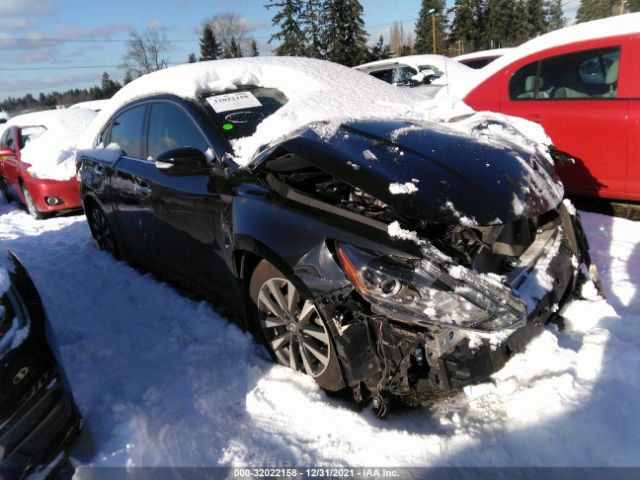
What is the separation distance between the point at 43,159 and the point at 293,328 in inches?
272

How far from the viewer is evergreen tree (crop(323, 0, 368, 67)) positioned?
3238 centimetres

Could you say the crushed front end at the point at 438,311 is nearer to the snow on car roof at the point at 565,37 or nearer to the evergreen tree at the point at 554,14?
the snow on car roof at the point at 565,37

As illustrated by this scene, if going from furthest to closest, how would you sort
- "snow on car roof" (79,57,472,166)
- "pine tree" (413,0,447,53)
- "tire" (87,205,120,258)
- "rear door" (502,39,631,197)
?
"pine tree" (413,0,447,53) → "tire" (87,205,120,258) → "rear door" (502,39,631,197) → "snow on car roof" (79,57,472,166)

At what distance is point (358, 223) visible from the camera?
211 cm

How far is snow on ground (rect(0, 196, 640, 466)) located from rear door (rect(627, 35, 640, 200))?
1239mm

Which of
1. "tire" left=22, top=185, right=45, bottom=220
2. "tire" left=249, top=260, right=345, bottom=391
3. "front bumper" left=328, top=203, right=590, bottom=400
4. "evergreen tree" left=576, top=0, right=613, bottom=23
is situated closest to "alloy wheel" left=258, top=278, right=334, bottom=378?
"tire" left=249, top=260, right=345, bottom=391

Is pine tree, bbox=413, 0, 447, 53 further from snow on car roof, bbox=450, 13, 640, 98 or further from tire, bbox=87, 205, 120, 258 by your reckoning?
tire, bbox=87, 205, 120, 258

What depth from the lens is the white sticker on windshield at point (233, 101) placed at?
10.3ft

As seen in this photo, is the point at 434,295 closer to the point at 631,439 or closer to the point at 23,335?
the point at 631,439

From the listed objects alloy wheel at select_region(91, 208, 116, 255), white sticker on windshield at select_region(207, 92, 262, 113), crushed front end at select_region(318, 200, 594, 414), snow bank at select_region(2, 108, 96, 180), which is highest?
white sticker on windshield at select_region(207, 92, 262, 113)

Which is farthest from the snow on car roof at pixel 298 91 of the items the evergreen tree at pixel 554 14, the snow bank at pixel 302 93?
the evergreen tree at pixel 554 14

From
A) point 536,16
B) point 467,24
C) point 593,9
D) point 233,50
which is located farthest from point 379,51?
point 593,9

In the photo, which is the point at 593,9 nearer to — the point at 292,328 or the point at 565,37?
the point at 565,37

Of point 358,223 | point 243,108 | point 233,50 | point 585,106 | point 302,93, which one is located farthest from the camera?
point 233,50
